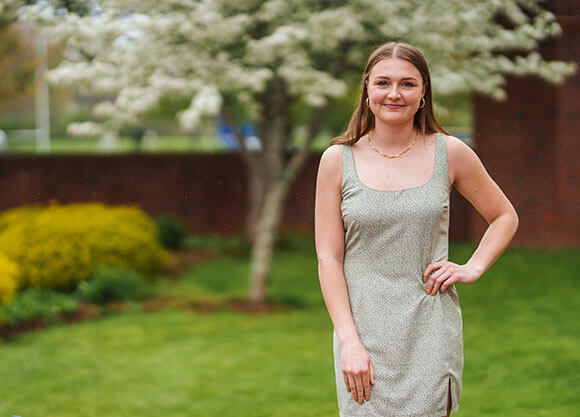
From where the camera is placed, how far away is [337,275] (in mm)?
2127

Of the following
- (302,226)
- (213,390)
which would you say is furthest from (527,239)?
(213,390)

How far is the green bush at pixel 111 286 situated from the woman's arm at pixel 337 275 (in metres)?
6.92

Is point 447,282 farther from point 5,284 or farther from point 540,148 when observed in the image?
point 540,148

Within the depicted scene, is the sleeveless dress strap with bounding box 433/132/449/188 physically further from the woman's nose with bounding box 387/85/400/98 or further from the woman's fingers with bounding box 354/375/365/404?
the woman's fingers with bounding box 354/375/365/404

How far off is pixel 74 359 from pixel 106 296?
2268 mm

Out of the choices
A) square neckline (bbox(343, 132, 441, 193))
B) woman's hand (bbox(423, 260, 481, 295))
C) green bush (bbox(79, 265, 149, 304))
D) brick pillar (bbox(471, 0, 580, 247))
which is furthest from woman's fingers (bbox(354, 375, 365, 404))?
brick pillar (bbox(471, 0, 580, 247))

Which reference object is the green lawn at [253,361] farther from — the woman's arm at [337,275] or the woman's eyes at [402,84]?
the woman's eyes at [402,84]

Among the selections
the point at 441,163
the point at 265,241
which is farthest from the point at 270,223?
the point at 441,163

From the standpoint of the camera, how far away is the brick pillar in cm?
1102

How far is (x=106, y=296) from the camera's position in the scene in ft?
28.9

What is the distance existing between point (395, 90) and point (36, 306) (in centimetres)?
700

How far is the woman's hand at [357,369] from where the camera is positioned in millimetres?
2082

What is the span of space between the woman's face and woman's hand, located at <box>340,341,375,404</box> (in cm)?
68

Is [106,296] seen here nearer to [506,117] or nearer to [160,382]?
[160,382]
